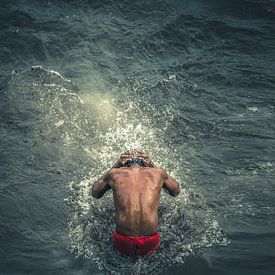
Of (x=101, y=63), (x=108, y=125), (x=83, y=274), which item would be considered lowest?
(x=83, y=274)

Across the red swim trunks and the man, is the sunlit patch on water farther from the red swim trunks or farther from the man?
the man

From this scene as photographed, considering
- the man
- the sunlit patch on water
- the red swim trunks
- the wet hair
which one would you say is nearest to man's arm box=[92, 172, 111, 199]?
Result: the man

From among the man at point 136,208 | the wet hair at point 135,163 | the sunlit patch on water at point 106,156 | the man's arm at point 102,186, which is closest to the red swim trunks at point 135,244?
the man at point 136,208

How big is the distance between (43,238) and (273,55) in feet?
26.8

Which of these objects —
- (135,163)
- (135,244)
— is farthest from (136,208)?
(135,163)

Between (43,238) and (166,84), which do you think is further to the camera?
(166,84)

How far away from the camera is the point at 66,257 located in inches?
243

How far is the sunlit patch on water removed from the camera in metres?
6.32

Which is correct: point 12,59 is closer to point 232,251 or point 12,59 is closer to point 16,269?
point 16,269

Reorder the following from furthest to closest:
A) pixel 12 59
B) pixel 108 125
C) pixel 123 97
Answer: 1. pixel 12 59
2. pixel 123 97
3. pixel 108 125

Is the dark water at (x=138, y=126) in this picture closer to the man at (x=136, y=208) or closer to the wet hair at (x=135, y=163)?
the man at (x=136, y=208)

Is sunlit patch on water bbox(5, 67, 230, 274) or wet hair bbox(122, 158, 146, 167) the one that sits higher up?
wet hair bbox(122, 158, 146, 167)

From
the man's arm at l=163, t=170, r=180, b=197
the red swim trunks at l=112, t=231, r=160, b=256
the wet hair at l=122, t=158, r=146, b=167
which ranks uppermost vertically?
the wet hair at l=122, t=158, r=146, b=167

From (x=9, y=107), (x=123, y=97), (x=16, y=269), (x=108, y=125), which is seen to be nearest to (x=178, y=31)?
(x=123, y=97)
